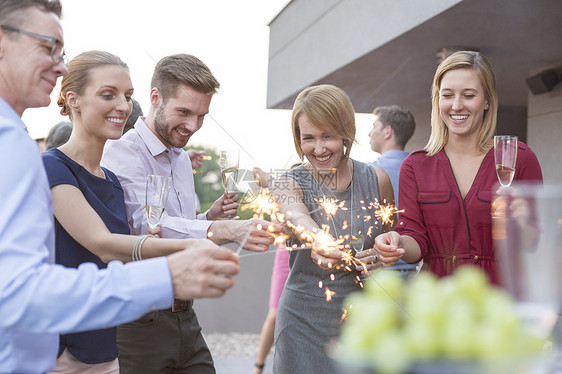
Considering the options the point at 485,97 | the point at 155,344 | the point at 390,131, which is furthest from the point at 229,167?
the point at 390,131

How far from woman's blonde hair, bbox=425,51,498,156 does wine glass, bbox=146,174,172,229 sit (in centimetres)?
112

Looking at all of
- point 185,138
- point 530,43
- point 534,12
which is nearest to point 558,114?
point 530,43

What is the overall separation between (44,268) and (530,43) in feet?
18.0

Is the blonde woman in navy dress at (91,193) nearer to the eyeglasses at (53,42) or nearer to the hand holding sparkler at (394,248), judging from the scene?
the eyeglasses at (53,42)

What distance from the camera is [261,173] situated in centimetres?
209

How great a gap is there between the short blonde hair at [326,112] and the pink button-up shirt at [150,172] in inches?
22.7

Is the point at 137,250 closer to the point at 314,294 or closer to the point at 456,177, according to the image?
the point at 314,294

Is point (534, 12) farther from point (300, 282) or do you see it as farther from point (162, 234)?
point (162, 234)

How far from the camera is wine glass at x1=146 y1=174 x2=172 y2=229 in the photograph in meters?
2.00

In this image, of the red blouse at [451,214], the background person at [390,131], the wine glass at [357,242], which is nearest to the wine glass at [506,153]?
the red blouse at [451,214]

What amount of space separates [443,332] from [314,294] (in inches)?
64.3

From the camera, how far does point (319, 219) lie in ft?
7.42

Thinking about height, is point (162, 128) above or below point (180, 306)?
above

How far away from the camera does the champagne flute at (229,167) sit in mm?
2117
